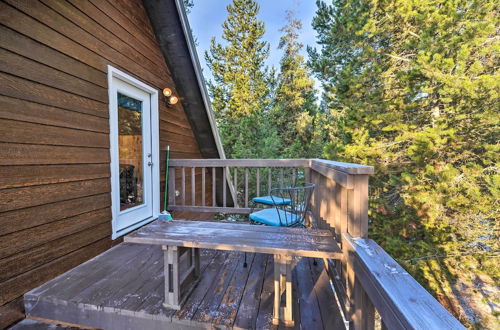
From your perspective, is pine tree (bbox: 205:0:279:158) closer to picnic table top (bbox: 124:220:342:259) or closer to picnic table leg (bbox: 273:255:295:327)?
picnic table top (bbox: 124:220:342:259)

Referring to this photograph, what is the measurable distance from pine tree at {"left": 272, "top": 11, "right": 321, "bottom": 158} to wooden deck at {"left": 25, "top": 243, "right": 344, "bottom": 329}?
10.7 meters

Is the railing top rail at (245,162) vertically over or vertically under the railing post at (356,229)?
over

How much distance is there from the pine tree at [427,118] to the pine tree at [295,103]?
6.27 meters

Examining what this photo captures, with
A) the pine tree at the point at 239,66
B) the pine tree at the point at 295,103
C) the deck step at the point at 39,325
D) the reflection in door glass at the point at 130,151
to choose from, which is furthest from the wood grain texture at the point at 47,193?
the pine tree at the point at 295,103

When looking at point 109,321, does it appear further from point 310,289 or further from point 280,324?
point 310,289

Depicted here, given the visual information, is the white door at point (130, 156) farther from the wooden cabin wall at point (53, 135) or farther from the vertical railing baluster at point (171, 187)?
the vertical railing baluster at point (171, 187)

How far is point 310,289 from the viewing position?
6.19 ft

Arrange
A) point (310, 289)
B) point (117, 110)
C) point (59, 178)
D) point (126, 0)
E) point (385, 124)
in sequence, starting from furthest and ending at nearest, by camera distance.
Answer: point (385, 124) → point (126, 0) → point (117, 110) → point (59, 178) → point (310, 289)

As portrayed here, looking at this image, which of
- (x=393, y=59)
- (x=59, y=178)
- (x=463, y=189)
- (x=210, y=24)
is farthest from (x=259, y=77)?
(x=59, y=178)

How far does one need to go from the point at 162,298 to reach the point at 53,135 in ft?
5.06

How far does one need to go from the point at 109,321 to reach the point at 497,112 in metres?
5.90

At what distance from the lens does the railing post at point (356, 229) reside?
49.1 inches

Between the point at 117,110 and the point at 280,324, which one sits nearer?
the point at 280,324

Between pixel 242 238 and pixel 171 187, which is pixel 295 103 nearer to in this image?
pixel 171 187
